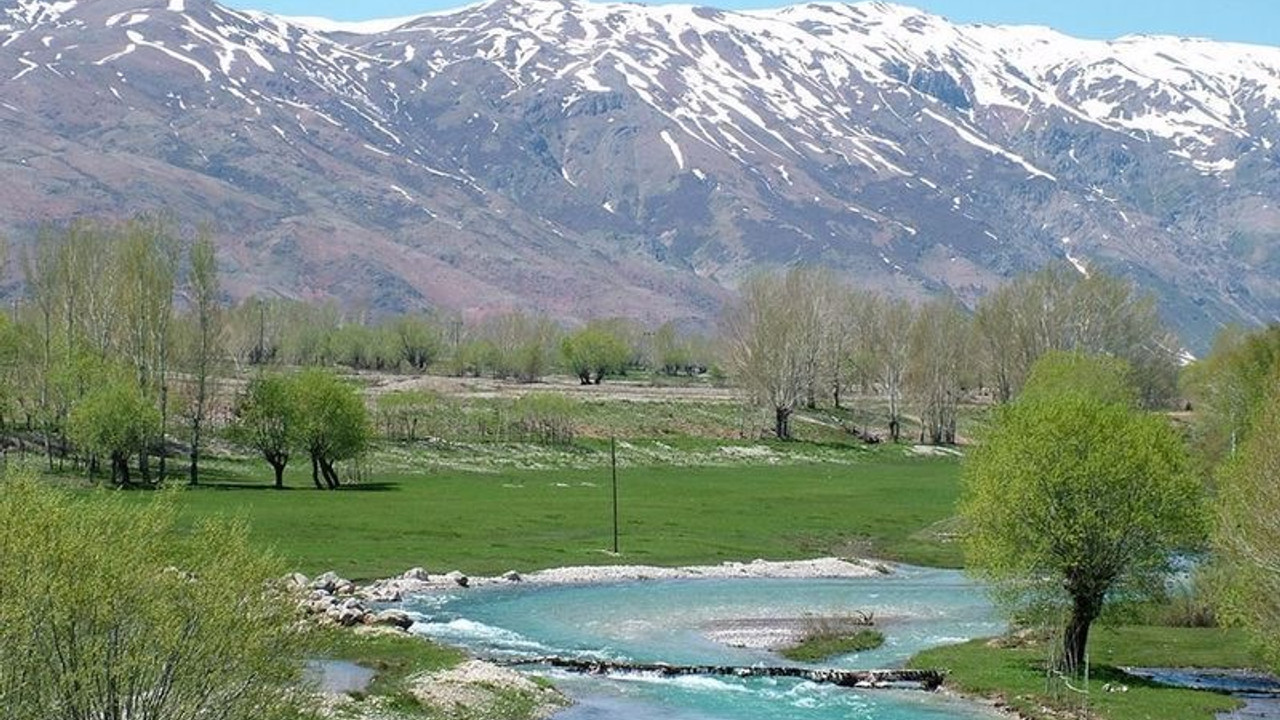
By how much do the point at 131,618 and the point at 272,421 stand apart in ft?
272

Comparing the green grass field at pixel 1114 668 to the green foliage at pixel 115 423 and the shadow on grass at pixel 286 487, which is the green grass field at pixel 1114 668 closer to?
the shadow on grass at pixel 286 487

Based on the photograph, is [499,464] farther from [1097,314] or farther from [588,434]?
[1097,314]

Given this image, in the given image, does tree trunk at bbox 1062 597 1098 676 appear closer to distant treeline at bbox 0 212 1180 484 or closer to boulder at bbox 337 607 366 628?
boulder at bbox 337 607 366 628

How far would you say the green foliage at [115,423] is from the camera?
97500 millimetres

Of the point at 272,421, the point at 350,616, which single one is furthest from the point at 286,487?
the point at 350,616

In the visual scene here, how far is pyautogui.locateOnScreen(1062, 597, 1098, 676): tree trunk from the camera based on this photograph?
51625 mm

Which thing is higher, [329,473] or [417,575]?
[329,473]

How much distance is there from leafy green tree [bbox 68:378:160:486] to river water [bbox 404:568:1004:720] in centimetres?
3820

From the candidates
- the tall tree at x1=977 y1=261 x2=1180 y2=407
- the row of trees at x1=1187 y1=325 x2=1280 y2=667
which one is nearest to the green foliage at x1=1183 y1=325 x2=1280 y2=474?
the row of trees at x1=1187 y1=325 x2=1280 y2=667

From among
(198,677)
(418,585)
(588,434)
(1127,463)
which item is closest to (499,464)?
(588,434)

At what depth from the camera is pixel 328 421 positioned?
352 ft

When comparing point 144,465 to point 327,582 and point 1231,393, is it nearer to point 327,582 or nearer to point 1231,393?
point 327,582

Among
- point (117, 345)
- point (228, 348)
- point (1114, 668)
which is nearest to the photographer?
point (1114, 668)

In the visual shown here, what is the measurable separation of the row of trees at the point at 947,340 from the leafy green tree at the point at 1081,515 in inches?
4238
